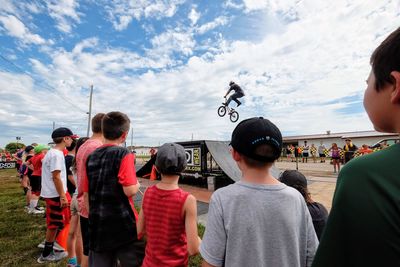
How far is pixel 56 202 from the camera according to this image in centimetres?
407

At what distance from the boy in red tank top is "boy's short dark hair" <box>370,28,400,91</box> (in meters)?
1.51

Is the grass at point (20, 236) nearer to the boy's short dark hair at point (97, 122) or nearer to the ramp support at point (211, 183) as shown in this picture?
the boy's short dark hair at point (97, 122)


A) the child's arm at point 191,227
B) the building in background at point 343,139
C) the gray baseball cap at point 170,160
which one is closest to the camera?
the child's arm at point 191,227

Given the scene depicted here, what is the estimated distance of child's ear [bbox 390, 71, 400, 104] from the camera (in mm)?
707

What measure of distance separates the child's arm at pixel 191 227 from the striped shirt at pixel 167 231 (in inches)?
1.5

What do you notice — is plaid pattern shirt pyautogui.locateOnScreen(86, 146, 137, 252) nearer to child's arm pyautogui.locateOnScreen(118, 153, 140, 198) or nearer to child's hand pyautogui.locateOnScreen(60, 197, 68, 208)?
child's arm pyautogui.locateOnScreen(118, 153, 140, 198)

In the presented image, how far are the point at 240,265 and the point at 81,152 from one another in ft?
7.42

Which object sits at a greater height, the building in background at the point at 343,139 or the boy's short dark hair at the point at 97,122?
the building in background at the point at 343,139

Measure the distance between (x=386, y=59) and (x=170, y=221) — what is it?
1.67 m

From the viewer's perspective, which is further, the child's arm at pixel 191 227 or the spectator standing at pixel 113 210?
the spectator standing at pixel 113 210

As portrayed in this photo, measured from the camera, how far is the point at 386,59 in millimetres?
740

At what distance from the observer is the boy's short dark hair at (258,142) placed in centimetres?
144

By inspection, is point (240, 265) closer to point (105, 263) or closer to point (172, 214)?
point (172, 214)

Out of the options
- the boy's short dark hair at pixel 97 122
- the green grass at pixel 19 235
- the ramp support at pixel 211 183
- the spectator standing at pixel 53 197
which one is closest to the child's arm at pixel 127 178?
the boy's short dark hair at pixel 97 122
